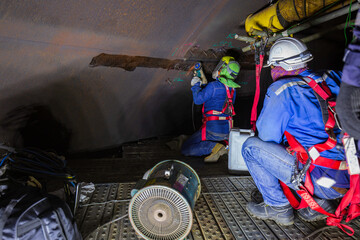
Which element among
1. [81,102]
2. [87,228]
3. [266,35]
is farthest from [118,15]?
[87,228]

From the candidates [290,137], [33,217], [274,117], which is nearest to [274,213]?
[290,137]

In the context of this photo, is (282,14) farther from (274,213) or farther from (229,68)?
(274,213)

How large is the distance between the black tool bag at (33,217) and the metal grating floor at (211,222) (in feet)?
1.42

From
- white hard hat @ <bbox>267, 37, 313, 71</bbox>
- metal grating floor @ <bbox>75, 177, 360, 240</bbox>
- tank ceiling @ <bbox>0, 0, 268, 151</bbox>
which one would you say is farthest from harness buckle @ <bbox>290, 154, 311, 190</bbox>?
tank ceiling @ <bbox>0, 0, 268, 151</bbox>

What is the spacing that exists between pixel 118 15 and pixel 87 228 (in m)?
2.29

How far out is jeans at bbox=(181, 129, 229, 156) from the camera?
13.5 ft

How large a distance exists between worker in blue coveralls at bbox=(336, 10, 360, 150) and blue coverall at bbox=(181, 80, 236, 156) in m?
2.60

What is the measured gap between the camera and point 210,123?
13.5 ft

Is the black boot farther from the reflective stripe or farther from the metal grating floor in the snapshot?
the reflective stripe

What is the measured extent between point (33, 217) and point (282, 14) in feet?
10.2

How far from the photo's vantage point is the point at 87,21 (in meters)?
2.66

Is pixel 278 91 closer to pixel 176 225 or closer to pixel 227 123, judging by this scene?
pixel 176 225

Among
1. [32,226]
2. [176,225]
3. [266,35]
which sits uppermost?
[266,35]

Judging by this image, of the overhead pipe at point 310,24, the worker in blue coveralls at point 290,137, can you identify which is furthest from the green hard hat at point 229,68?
the worker in blue coveralls at point 290,137
